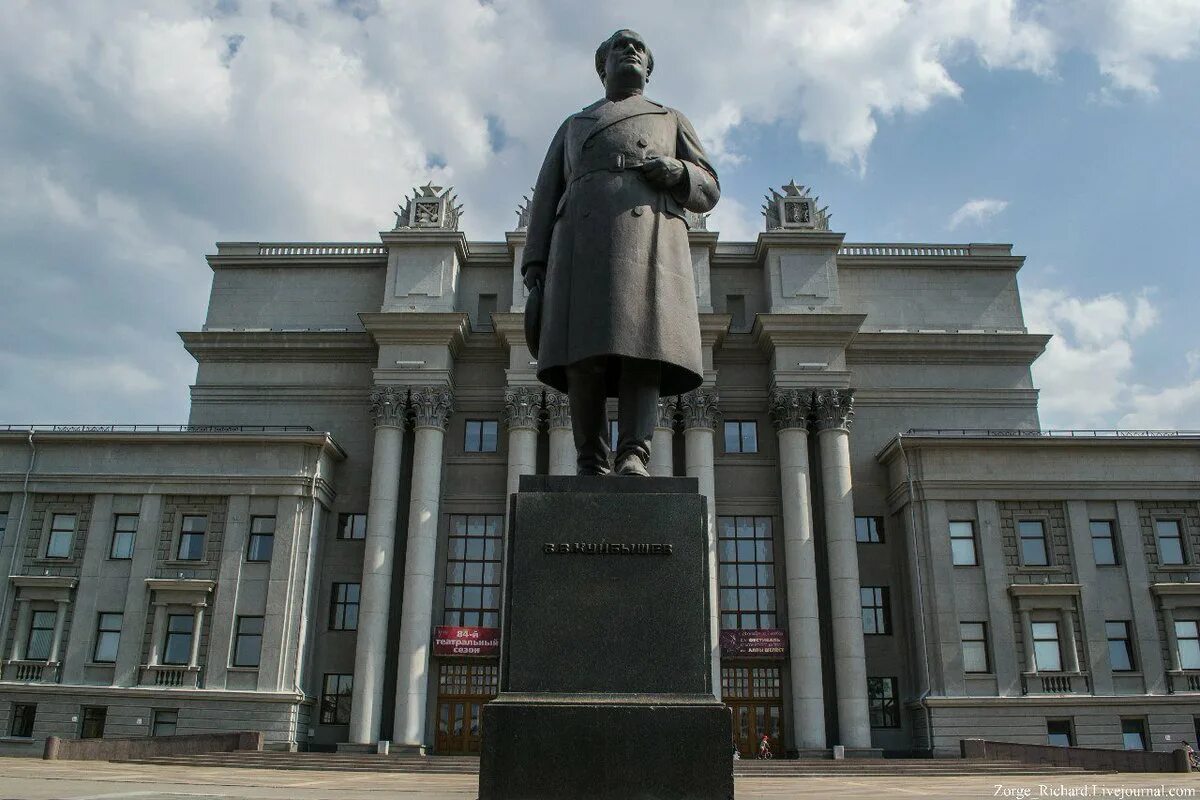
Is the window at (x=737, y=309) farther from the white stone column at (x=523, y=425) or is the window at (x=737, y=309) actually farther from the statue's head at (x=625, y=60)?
the statue's head at (x=625, y=60)

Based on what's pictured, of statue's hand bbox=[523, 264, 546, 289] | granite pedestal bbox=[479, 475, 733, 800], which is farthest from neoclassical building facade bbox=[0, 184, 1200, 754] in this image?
granite pedestal bbox=[479, 475, 733, 800]

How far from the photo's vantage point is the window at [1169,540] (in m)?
37.2

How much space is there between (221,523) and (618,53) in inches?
1322

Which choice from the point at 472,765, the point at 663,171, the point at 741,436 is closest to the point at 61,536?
the point at 472,765

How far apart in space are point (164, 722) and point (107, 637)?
13.8 ft

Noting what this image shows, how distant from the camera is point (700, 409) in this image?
131 ft

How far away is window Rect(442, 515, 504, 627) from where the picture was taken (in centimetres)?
3903

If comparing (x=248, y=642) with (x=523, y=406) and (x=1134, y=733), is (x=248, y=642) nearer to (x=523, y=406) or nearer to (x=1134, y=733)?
(x=523, y=406)

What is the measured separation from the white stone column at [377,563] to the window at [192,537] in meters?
6.29

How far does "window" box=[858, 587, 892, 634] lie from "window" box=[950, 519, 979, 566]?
3590mm

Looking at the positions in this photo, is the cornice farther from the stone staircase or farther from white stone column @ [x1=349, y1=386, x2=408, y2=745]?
the stone staircase

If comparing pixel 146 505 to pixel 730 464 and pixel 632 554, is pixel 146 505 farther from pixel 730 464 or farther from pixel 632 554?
pixel 632 554

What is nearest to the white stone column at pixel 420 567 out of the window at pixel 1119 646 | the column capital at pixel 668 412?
the column capital at pixel 668 412

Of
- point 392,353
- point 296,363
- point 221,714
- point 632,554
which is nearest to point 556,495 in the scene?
point 632,554
